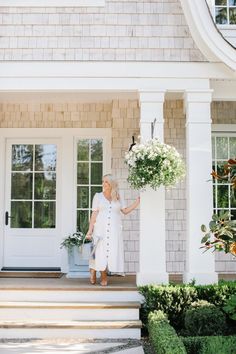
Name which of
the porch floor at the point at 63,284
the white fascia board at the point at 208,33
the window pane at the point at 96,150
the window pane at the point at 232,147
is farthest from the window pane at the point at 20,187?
the white fascia board at the point at 208,33

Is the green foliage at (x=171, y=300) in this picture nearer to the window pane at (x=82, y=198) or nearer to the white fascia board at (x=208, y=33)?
the window pane at (x=82, y=198)

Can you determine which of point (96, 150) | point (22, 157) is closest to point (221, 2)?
point (96, 150)

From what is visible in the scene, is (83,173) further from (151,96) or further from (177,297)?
(177,297)

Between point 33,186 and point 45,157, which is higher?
point 45,157

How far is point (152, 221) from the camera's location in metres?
6.39

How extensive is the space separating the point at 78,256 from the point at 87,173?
4.98 ft

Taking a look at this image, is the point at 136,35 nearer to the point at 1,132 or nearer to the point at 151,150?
the point at 151,150

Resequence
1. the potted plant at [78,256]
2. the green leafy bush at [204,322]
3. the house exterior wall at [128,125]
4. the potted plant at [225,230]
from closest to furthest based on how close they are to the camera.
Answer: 1. the potted plant at [225,230]
2. the green leafy bush at [204,322]
3. the potted plant at [78,256]
4. the house exterior wall at [128,125]

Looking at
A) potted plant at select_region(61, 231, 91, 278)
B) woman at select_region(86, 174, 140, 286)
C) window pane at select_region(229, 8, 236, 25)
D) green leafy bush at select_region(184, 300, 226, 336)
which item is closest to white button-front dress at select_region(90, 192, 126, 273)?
woman at select_region(86, 174, 140, 286)

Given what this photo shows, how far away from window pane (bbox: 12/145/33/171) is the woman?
7.01ft

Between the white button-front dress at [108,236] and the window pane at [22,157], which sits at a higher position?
the window pane at [22,157]

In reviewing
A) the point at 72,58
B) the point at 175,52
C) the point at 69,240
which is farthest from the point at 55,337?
the point at 175,52

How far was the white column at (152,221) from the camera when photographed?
6289mm

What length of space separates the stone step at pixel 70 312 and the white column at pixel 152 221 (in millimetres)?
540
